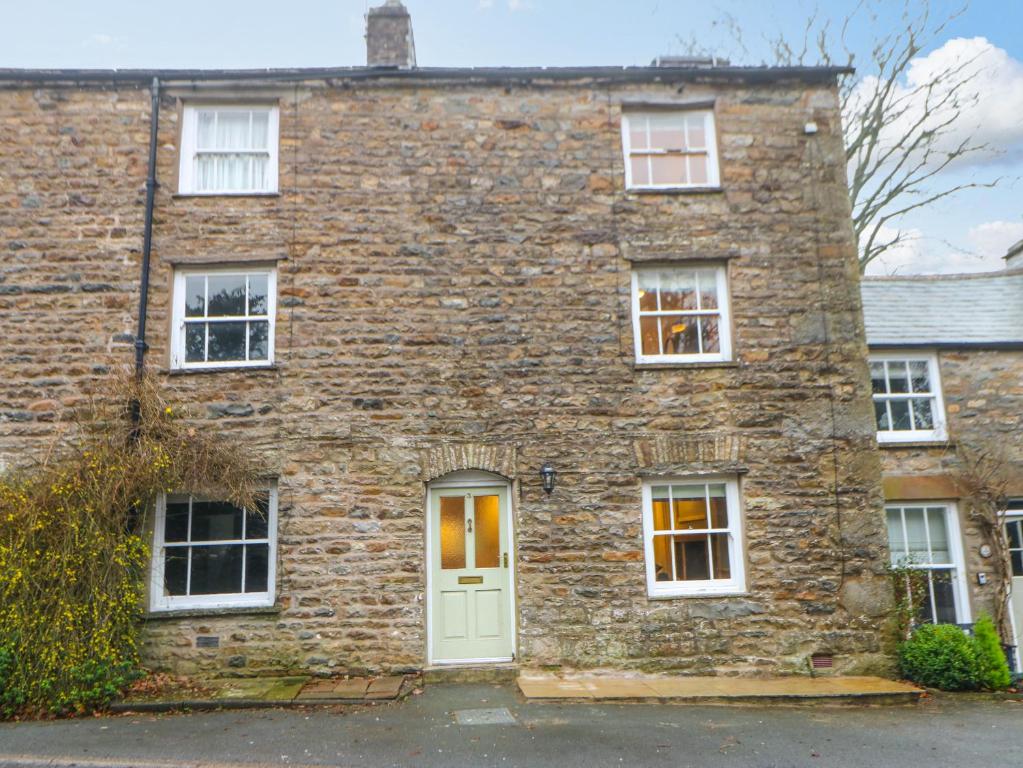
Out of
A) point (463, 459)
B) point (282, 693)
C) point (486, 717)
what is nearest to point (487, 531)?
point (463, 459)

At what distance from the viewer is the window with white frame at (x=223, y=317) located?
937 centimetres

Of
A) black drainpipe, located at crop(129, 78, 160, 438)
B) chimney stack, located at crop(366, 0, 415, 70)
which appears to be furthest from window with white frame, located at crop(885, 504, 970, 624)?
black drainpipe, located at crop(129, 78, 160, 438)

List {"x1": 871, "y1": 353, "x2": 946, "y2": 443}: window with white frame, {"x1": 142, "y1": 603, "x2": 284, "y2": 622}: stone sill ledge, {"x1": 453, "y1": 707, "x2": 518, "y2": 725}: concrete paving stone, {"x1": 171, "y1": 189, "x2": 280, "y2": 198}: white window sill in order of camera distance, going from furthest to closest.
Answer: {"x1": 871, "y1": 353, "x2": 946, "y2": 443}: window with white frame < {"x1": 171, "y1": 189, "x2": 280, "y2": 198}: white window sill < {"x1": 142, "y1": 603, "x2": 284, "y2": 622}: stone sill ledge < {"x1": 453, "y1": 707, "x2": 518, "y2": 725}: concrete paving stone

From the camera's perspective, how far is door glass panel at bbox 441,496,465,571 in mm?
9203

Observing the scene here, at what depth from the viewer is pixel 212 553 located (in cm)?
906

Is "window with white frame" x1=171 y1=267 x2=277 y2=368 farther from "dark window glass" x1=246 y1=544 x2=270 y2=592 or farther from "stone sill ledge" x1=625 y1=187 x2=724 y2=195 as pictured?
"stone sill ledge" x1=625 y1=187 x2=724 y2=195

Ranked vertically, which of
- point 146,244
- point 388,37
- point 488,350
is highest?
point 388,37

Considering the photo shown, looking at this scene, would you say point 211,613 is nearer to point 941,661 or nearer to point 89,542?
point 89,542

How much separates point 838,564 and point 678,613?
197 centimetres

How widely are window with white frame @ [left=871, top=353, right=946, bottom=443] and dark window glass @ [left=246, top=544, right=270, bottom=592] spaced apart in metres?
8.75

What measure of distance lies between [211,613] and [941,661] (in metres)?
8.22

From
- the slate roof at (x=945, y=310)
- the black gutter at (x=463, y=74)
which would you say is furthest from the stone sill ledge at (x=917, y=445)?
the black gutter at (x=463, y=74)

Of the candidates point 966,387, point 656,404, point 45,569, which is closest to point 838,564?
point 656,404

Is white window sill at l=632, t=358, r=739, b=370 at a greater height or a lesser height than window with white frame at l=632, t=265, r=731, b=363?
lesser
